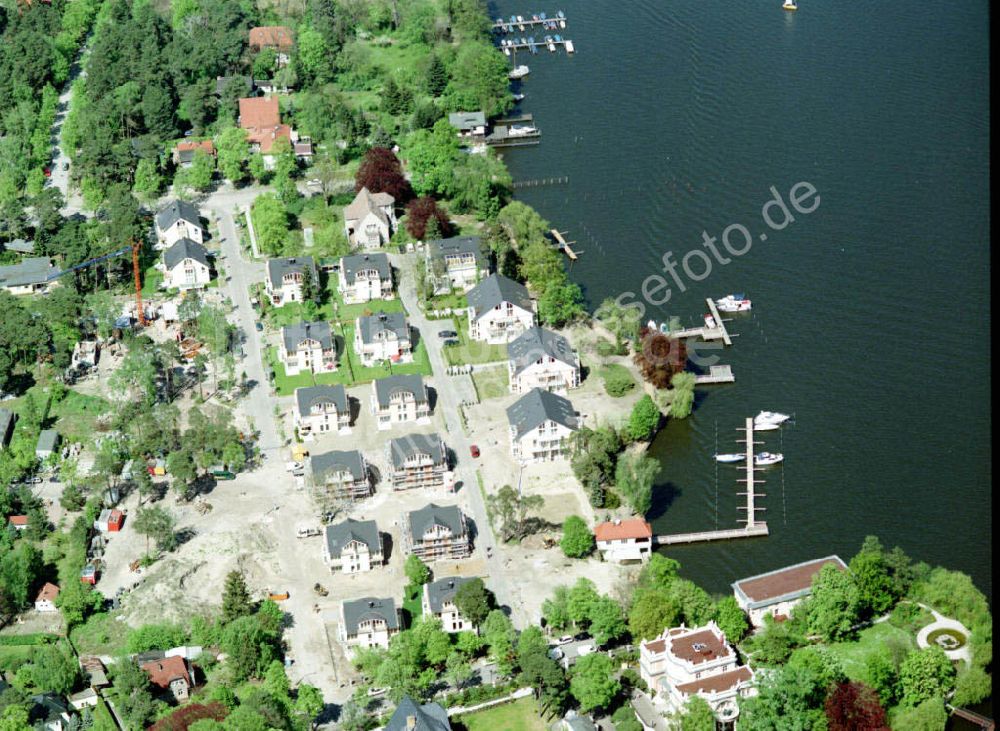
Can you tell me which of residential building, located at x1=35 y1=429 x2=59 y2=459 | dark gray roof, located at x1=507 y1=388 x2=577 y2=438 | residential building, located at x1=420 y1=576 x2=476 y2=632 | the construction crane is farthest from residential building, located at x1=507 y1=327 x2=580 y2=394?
the construction crane

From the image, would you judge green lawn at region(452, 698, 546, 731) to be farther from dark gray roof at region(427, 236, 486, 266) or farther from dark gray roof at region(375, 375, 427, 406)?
dark gray roof at region(427, 236, 486, 266)

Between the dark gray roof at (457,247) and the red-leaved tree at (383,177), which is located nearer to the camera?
the dark gray roof at (457,247)

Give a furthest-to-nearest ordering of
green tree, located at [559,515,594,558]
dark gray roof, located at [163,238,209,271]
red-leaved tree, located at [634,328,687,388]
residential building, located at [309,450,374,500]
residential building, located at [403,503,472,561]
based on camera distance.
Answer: dark gray roof, located at [163,238,209,271] → red-leaved tree, located at [634,328,687,388] → residential building, located at [309,450,374,500] → residential building, located at [403,503,472,561] → green tree, located at [559,515,594,558]

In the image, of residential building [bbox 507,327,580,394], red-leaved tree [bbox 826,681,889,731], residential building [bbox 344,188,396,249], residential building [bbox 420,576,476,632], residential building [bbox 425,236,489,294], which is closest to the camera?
red-leaved tree [bbox 826,681,889,731]

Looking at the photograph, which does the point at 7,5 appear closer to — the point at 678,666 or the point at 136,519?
the point at 136,519

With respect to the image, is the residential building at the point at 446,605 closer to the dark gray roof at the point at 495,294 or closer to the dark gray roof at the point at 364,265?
the dark gray roof at the point at 495,294

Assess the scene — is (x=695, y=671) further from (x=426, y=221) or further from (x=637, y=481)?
(x=426, y=221)

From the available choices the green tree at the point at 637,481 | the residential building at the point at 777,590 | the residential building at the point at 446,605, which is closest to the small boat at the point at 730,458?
the green tree at the point at 637,481
